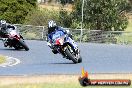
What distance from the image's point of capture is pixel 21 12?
50.3m

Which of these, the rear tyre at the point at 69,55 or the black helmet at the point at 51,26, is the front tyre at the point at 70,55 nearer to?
the rear tyre at the point at 69,55

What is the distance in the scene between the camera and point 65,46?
22.6 metres

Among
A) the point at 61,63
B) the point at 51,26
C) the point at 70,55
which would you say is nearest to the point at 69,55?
the point at 70,55

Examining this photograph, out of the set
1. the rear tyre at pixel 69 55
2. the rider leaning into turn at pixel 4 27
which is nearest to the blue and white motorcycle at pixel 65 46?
the rear tyre at pixel 69 55

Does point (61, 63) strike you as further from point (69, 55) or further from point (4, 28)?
point (4, 28)

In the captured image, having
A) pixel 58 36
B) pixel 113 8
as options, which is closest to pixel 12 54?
pixel 58 36

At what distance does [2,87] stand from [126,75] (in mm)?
4888

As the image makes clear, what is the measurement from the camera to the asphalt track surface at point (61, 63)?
19.8 meters

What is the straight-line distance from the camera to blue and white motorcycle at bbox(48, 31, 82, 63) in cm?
2247

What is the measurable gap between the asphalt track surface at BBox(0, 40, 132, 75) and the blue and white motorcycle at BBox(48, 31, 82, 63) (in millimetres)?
330

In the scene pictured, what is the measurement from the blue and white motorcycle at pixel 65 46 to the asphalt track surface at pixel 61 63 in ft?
1.08

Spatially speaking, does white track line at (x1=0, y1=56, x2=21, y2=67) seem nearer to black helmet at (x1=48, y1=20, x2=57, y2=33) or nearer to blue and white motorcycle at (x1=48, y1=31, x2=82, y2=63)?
blue and white motorcycle at (x1=48, y1=31, x2=82, y2=63)

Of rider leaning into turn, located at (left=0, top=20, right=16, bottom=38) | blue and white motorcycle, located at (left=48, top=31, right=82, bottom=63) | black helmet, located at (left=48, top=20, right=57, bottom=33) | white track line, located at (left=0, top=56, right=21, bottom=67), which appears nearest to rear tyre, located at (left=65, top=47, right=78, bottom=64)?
blue and white motorcycle, located at (left=48, top=31, right=82, bottom=63)

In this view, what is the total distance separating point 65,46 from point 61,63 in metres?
0.78
